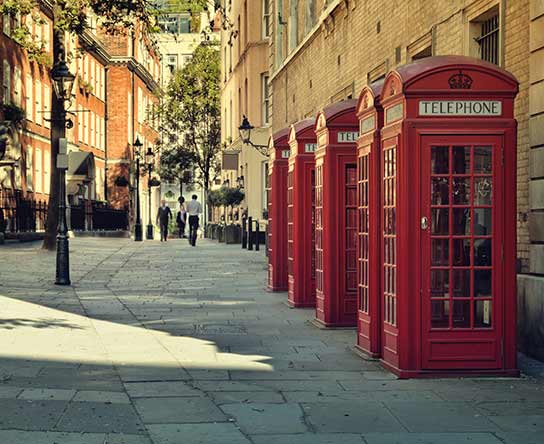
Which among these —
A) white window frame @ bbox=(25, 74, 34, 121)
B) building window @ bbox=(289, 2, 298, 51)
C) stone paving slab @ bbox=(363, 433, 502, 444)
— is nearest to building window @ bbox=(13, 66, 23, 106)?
white window frame @ bbox=(25, 74, 34, 121)

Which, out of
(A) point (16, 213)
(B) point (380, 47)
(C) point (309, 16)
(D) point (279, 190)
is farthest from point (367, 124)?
(A) point (16, 213)

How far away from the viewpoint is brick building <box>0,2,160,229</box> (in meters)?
46.3

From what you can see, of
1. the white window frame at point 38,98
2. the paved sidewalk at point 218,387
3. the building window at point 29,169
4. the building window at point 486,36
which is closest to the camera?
the paved sidewalk at point 218,387

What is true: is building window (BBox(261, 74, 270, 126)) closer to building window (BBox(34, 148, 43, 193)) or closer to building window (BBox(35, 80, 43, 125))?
building window (BBox(35, 80, 43, 125))

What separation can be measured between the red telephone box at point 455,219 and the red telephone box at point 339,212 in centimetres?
374

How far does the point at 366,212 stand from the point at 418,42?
6030mm

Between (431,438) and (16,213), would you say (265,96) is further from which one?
(431,438)

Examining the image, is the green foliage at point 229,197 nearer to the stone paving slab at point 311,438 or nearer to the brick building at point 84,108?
the brick building at point 84,108

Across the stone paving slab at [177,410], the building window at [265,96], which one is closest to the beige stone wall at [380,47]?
the stone paving slab at [177,410]

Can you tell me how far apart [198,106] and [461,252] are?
2461 inches

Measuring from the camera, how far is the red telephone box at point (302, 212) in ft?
51.5

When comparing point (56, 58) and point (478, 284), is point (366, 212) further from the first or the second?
point (56, 58)

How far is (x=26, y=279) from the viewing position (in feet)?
70.2

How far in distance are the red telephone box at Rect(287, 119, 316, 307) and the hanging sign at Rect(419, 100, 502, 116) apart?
6301 millimetres
